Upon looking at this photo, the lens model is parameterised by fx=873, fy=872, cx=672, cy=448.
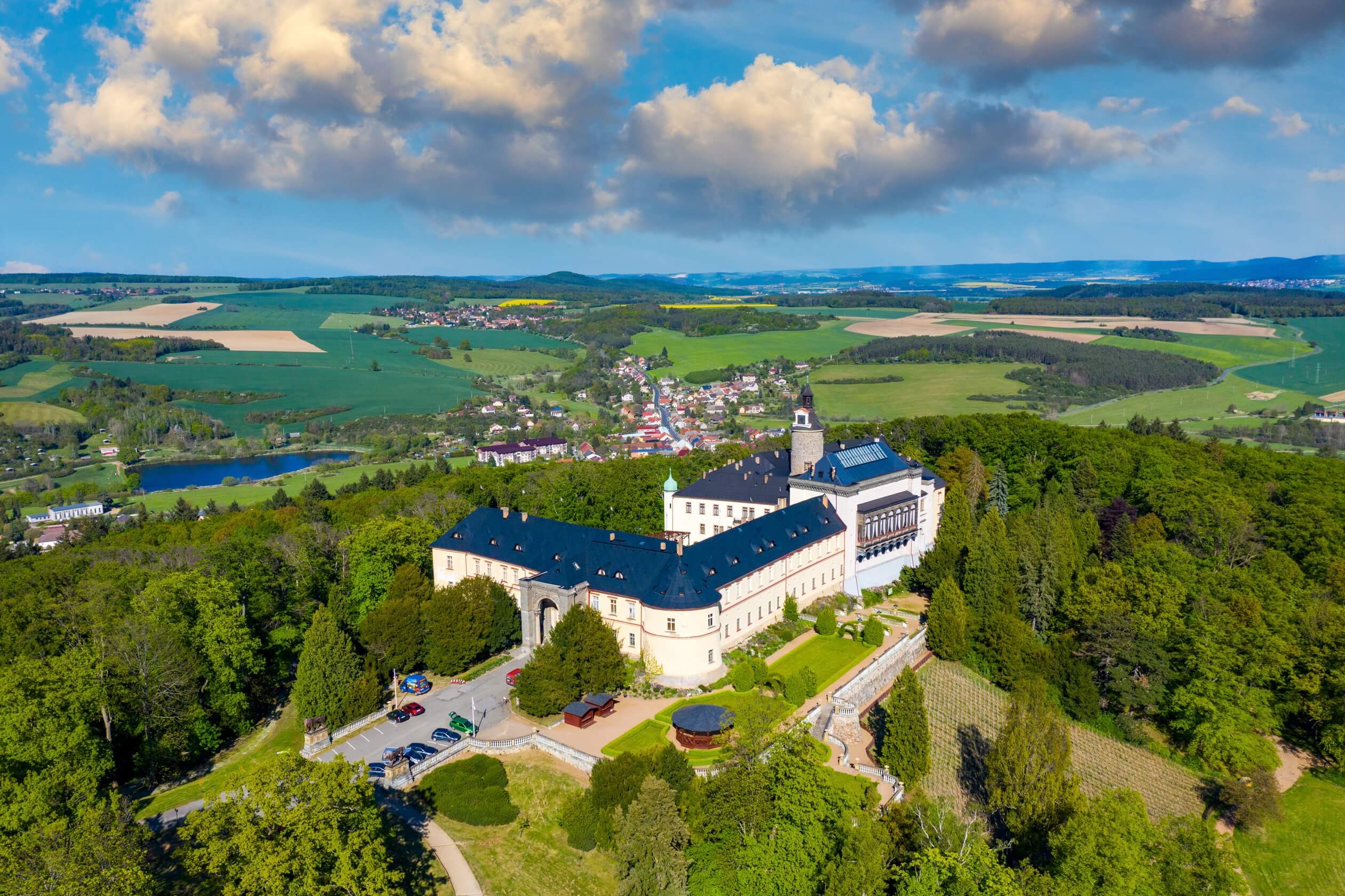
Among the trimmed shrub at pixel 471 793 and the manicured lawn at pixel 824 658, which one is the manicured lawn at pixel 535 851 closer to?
the trimmed shrub at pixel 471 793

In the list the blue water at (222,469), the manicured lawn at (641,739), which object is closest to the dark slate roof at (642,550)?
the manicured lawn at (641,739)

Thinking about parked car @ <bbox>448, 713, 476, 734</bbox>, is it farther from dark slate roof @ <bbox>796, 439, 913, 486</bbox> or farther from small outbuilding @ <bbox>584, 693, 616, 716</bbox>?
dark slate roof @ <bbox>796, 439, 913, 486</bbox>

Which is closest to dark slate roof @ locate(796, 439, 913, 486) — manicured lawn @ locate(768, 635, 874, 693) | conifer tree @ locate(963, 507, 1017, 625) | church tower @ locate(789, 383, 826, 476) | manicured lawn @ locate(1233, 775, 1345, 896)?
church tower @ locate(789, 383, 826, 476)

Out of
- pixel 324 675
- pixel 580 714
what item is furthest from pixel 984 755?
pixel 324 675

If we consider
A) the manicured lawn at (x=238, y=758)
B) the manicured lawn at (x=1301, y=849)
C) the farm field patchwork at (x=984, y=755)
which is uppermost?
the manicured lawn at (x=238, y=758)

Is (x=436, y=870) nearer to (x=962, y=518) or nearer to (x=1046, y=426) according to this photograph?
(x=962, y=518)

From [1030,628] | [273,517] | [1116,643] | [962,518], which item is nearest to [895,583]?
[962,518]

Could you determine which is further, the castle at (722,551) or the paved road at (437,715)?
the castle at (722,551)

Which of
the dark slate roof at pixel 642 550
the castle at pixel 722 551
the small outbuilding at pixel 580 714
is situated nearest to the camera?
the small outbuilding at pixel 580 714
